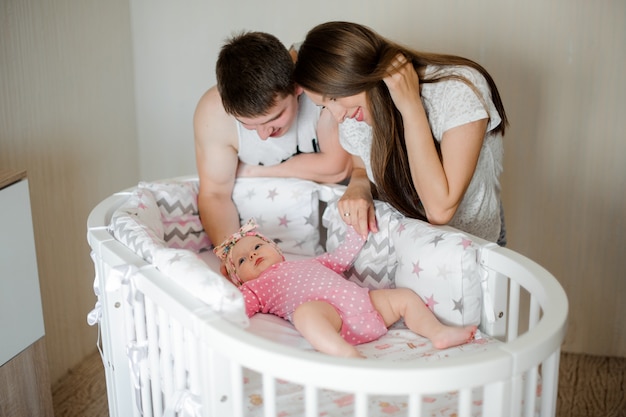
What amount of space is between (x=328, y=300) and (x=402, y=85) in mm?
462

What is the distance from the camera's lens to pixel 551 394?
3.75 feet

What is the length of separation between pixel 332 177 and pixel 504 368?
1.08m

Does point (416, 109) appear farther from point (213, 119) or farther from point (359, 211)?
point (213, 119)

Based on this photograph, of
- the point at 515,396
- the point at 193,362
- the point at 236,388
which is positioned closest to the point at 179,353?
the point at 193,362

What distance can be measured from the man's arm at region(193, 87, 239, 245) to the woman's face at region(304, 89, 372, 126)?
427 millimetres

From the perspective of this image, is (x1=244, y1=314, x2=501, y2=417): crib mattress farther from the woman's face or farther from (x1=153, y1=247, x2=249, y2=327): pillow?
the woman's face

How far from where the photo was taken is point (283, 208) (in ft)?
6.55

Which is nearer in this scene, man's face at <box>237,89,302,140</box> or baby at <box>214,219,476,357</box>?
baby at <box>214,219,476,357</box>

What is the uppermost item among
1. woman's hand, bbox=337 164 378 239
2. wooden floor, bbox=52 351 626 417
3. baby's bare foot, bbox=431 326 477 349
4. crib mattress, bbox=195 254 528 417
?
woman's hand, bbox=337 164 378 239

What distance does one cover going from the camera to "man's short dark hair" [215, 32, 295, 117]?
155 cm

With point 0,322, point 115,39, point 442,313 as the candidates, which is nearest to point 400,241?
point 442,313

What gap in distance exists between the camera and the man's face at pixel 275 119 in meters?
1.61

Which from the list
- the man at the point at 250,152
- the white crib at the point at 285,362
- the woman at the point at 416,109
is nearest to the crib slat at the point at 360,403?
the white crib at the point at 285,362

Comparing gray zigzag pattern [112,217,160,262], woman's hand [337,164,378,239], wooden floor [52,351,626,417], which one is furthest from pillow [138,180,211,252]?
wooden floor [52,351,626,417]
